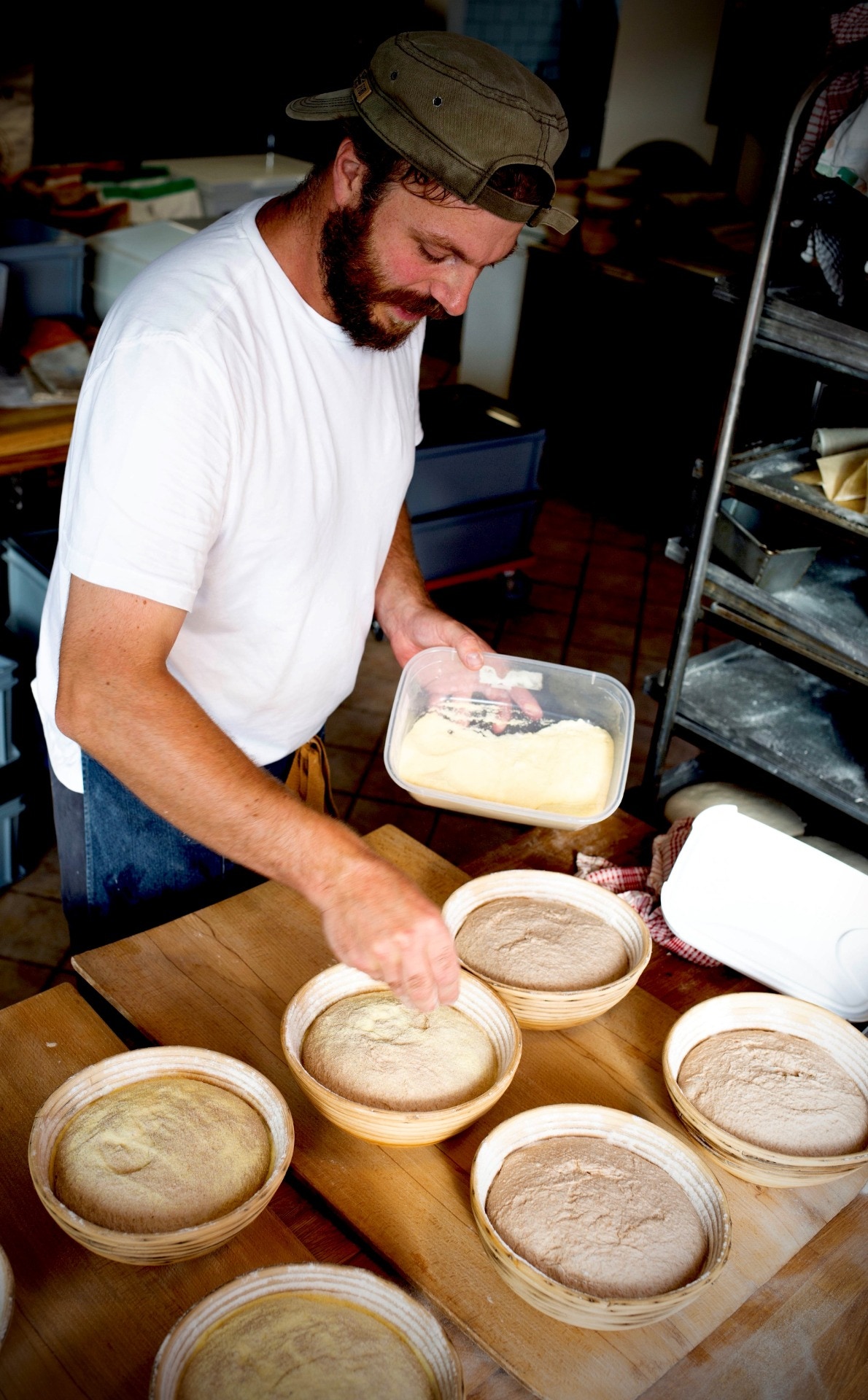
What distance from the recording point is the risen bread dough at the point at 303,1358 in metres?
0.94

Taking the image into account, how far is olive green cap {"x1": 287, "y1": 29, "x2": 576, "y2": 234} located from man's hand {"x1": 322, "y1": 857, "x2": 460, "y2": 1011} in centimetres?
81

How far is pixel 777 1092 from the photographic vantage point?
1.33 m

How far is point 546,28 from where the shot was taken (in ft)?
21.2

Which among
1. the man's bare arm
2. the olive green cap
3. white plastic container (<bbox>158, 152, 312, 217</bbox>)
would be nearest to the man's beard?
the olive green cap

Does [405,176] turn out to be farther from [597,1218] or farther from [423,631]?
[597,1218]

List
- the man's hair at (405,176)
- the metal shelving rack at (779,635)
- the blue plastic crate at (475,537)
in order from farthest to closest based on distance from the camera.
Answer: the blue plastic crate at (475,537) → the metal shelving rack at (779,635) → the man's hair at (405,176)

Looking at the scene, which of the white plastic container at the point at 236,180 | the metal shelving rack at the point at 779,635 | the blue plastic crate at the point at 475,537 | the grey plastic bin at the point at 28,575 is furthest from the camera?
the white plastic container at the point at 236,180

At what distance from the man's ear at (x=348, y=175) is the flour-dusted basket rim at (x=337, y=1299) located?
1219mm

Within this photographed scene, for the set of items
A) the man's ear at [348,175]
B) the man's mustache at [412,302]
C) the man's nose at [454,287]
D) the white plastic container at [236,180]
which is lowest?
the white plastic container at [236,180]

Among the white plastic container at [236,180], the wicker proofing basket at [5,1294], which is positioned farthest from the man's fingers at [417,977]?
the white plastic container at [236,180]

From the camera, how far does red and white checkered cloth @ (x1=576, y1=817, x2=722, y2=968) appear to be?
68.8 inches

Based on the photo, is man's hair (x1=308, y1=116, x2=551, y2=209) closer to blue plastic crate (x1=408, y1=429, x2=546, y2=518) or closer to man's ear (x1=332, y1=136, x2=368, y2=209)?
man's ear (x1=332, y1=136, x2=368, y2=209)

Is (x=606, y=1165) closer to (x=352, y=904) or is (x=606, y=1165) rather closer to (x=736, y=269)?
(x=352, y=904)

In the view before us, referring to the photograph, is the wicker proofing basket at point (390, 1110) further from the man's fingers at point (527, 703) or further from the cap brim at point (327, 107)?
the cap brim at point (327, 107)
